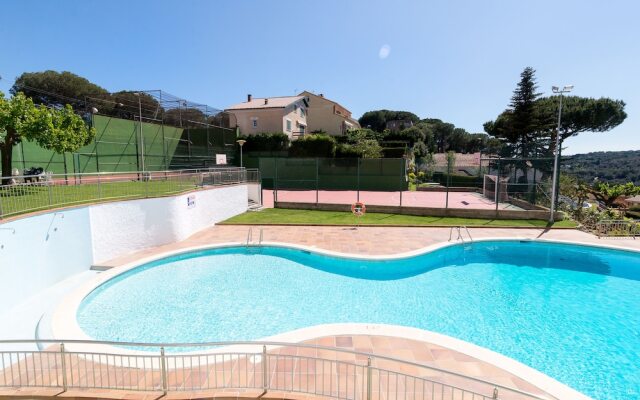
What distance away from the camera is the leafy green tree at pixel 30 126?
11.5 metres

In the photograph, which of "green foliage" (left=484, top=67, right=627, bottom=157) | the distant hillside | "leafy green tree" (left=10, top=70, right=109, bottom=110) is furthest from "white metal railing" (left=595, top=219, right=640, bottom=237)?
the distant hillside

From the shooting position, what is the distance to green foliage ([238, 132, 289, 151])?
2844 centimetres

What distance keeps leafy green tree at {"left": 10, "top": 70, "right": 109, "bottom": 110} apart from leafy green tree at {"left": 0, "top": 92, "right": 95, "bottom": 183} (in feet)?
117

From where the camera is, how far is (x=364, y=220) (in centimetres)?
1491

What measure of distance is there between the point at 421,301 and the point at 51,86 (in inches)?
2193

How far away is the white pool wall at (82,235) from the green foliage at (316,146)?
1543 centimetres

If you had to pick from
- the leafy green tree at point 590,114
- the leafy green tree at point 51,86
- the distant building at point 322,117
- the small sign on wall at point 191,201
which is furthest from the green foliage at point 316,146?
the leafy green tree at point 51,86

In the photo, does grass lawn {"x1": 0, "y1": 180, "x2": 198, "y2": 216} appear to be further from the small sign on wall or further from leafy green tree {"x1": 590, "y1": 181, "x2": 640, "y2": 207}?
leafy green tree {"x1": 590, "y1": 181, "x2": 640, "y2": 207}

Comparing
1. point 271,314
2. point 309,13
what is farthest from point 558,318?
point 309,13

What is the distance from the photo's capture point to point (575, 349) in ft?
17.7

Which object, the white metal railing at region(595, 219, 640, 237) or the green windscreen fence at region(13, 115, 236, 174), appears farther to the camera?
the green windscreen fence at region(13, 115, 236, 174)

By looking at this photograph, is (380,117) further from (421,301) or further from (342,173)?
(421,301)

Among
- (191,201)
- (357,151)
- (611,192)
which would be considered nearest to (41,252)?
(191,201)

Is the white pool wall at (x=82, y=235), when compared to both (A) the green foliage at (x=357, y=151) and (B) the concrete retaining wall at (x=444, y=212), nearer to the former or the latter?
(B) the concrete retaining wall at (x=444, y=212)
